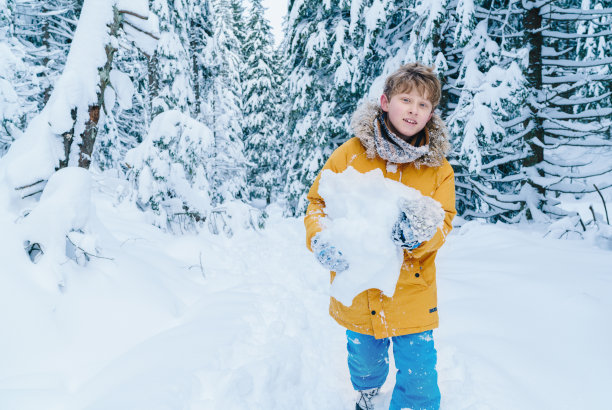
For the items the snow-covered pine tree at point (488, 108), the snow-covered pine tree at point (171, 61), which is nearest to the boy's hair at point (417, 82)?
the snow-covered pine tree at point (488, 108)

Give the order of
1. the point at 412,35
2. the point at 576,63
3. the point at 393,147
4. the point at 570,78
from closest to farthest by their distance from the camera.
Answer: the point at 393,147, the point at 576,63, the point at 570,78, the point at 412,35

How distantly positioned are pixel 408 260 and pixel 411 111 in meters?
0.94

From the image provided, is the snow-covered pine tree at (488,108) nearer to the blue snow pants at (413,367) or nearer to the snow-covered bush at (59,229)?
the blue snow pants at (413,367)

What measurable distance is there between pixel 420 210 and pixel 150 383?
2111 mm

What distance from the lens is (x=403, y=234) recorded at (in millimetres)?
1814

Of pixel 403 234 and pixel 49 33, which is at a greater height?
pixel 49 33

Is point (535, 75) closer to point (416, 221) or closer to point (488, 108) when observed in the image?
point (488, 108)

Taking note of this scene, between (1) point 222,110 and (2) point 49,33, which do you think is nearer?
(2) point 49,33

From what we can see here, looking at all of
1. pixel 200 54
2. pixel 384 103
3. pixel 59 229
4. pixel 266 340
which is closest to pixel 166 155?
pixel 59 229

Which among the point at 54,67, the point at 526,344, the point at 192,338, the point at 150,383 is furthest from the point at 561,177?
the point at 54,67

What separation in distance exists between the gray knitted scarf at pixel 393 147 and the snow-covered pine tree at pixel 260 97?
17290 millimetres

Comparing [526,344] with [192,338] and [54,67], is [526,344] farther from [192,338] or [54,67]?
[54,67]

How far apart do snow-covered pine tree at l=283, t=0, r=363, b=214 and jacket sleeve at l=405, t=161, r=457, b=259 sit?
7.28 meters

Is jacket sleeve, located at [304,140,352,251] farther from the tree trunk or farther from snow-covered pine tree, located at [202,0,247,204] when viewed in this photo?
snow-covered pine tree, located at [202,0,247,204]
